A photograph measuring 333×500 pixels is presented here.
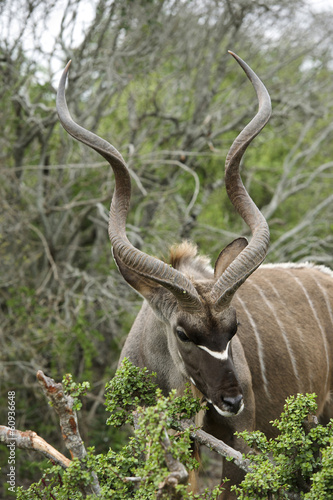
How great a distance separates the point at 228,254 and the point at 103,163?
2246 mm

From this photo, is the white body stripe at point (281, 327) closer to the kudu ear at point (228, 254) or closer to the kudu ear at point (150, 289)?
the kudu ear at point (228, 254)

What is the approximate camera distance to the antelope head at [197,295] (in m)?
2.61

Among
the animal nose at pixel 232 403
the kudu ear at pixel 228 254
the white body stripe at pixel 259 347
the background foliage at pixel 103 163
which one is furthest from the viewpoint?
the background foliage at pixel 103 163

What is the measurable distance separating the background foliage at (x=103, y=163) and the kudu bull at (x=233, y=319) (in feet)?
4.07

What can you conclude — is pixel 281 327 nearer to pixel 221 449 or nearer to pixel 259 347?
pixel 259 347

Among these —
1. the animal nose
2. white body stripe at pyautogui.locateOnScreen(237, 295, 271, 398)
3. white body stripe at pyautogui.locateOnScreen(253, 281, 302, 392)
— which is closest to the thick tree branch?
the animal nose

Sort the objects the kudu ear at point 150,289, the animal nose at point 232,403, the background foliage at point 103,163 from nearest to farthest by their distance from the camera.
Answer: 1. the animal nose at point 232,403
2. the kudu ear at point 150,289
3. the background foliage at point 103,163

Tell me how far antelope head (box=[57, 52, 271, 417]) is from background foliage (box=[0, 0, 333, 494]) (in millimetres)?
1672

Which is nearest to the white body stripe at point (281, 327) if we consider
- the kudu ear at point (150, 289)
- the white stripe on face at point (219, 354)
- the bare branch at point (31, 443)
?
the kudu ear at point (150, 289)

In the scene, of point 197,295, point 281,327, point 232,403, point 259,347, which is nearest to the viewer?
point 232,403

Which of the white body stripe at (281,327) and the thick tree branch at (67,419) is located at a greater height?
the white body stripe at (281,327)

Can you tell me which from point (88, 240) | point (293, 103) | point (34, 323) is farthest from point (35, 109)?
point (293, 103)

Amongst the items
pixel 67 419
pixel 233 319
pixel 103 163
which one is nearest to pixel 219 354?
pixel 233 319

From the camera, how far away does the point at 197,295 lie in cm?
269
